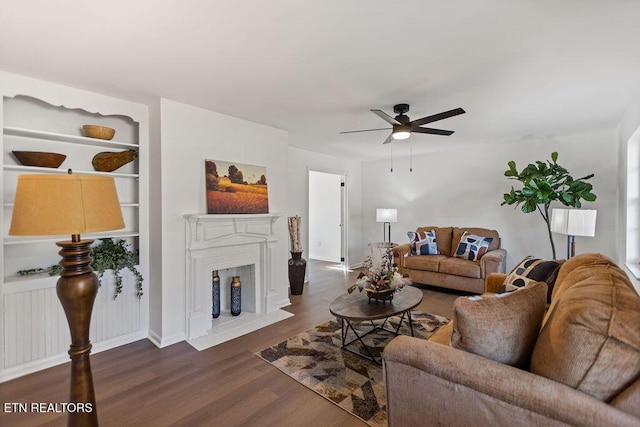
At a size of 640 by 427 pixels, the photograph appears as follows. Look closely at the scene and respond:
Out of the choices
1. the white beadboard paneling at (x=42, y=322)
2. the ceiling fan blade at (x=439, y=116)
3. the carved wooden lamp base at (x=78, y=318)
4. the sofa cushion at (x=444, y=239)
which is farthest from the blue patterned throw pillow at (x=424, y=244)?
the carved wooden lamp base at (x=78, y=318)

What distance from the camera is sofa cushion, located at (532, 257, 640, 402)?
3.19 ft

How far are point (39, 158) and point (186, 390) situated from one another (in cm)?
224

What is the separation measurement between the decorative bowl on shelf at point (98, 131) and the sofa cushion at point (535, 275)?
12.5ft

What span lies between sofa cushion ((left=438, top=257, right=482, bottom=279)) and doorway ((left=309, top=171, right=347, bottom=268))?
230cm

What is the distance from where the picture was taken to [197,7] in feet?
5.13

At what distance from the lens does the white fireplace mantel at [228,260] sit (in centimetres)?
308

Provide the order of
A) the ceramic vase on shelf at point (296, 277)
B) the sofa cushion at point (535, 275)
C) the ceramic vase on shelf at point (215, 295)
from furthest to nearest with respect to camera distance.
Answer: the ceramic vase on shelf at point (296, 277)
the ceramic vase on shelf at point (215, 295)
the sofa cushion at point (535, 275)

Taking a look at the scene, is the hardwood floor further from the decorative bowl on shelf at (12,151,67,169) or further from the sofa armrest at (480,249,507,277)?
the sofa armrest at (480,249,507,277)

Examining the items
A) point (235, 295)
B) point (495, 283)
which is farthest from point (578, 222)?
point (235, 295)

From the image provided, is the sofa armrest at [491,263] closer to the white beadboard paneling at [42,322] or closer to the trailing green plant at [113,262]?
the trailing green plant at [113,262]

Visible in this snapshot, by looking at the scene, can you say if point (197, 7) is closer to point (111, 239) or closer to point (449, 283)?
point (111, 239)

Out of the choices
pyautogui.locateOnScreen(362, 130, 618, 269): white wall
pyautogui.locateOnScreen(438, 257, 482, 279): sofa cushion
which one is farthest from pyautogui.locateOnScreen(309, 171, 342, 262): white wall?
pyautogui.locateOnScreen(438, 257, 482, 279): sofa cushion

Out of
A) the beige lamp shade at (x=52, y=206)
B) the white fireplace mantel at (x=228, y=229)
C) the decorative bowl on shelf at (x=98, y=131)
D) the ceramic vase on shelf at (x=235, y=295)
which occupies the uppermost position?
the decorative bowl on shelf at (x=98, y=131)

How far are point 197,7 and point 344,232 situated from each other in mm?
5166
